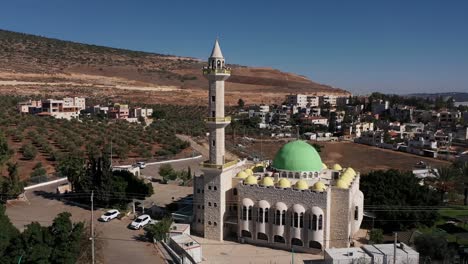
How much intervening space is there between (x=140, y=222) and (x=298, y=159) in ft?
39.0

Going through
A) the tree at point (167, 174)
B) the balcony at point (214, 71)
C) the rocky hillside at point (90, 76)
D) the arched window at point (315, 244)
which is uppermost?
the rocky hillside at point (90, 76)

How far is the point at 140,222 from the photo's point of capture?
28.0 m

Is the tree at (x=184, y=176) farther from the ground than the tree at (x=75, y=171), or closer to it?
closer to it

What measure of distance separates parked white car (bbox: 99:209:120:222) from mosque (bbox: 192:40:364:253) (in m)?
6.18

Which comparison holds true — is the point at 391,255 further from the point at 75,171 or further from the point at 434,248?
the point at 75,171

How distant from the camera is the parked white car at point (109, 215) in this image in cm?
2911

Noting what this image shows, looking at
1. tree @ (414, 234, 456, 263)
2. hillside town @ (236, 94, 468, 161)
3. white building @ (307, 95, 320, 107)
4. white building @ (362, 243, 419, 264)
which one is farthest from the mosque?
white building @ (307, 95, 320, 107)

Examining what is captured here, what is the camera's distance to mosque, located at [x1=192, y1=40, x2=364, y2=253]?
24.9 metres

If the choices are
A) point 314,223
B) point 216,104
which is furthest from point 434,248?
point 216,104

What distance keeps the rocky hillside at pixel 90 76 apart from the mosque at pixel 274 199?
102m

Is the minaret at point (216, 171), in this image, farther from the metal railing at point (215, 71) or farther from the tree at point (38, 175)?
the tree at point (38, 175)

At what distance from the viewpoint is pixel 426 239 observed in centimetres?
2359

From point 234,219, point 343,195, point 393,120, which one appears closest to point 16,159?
point 234,219

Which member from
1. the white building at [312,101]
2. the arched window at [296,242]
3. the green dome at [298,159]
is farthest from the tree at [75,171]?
the white building at [312,101]
